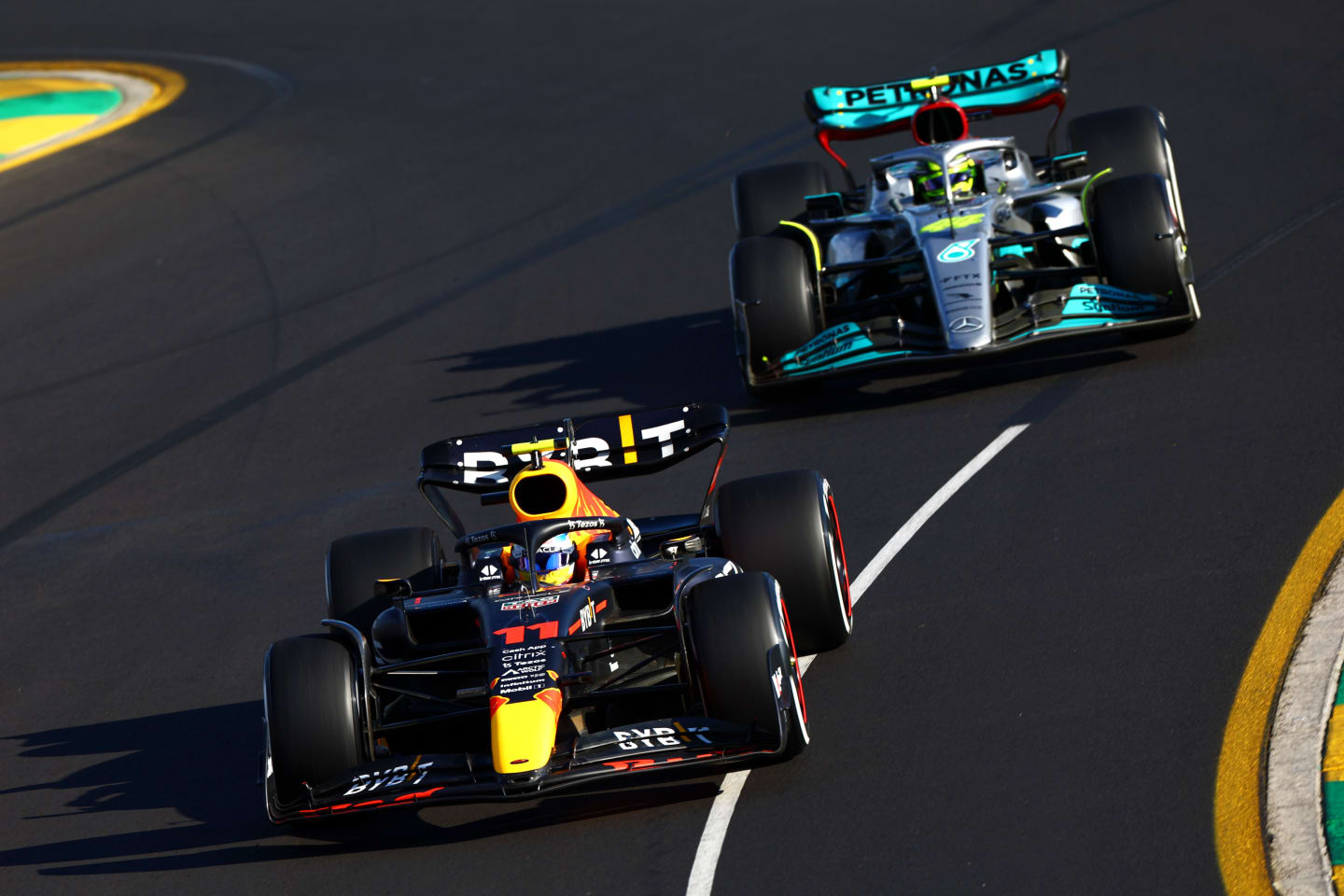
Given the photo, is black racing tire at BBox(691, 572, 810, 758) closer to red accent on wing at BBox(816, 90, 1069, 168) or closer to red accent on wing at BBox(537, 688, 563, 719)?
red accent on wing at BBox(537, 688, 563, 719)

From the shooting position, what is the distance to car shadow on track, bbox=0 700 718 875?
7.66 metres

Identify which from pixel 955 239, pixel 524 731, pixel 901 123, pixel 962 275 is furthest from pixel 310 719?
pixel 901 123

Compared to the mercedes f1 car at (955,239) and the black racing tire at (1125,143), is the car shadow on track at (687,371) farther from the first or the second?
the black racing tire at (1125,143)

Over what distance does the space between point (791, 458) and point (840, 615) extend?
330 cm

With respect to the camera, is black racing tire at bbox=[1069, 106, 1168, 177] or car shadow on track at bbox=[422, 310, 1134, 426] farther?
black racing tire at bbox=[1069, 106, 1168, 177]


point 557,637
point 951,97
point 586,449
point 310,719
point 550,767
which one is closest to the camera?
point 550,767

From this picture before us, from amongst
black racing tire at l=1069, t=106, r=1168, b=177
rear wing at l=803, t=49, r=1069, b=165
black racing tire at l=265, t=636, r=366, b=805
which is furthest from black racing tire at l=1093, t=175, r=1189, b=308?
black racing tire at l=265, t=636, r=366, b=805

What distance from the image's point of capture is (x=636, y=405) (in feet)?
44.3

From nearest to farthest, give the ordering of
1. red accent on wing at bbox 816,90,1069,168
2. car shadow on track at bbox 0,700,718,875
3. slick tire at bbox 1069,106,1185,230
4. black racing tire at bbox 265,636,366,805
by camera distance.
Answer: black racing tire at bbox 265,636,366,805, car shadow on track at bbox 0,700,718,875, slick tire at bbox 1069,106,1185,230, red accent on wing at bbox 816,90,1069,168

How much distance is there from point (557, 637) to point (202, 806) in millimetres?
2004

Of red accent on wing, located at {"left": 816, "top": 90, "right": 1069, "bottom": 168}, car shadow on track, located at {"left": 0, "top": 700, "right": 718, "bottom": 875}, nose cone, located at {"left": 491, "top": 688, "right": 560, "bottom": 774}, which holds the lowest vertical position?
car shadow on track, located at {"left": 0, "top": 700, "right": 718, "bottom": 875}

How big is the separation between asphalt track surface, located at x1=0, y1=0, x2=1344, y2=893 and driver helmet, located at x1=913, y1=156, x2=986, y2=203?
1549 millimetres

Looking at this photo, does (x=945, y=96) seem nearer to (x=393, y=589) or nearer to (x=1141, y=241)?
(x=1141, y=241)

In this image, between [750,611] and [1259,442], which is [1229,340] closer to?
[1259,442]
